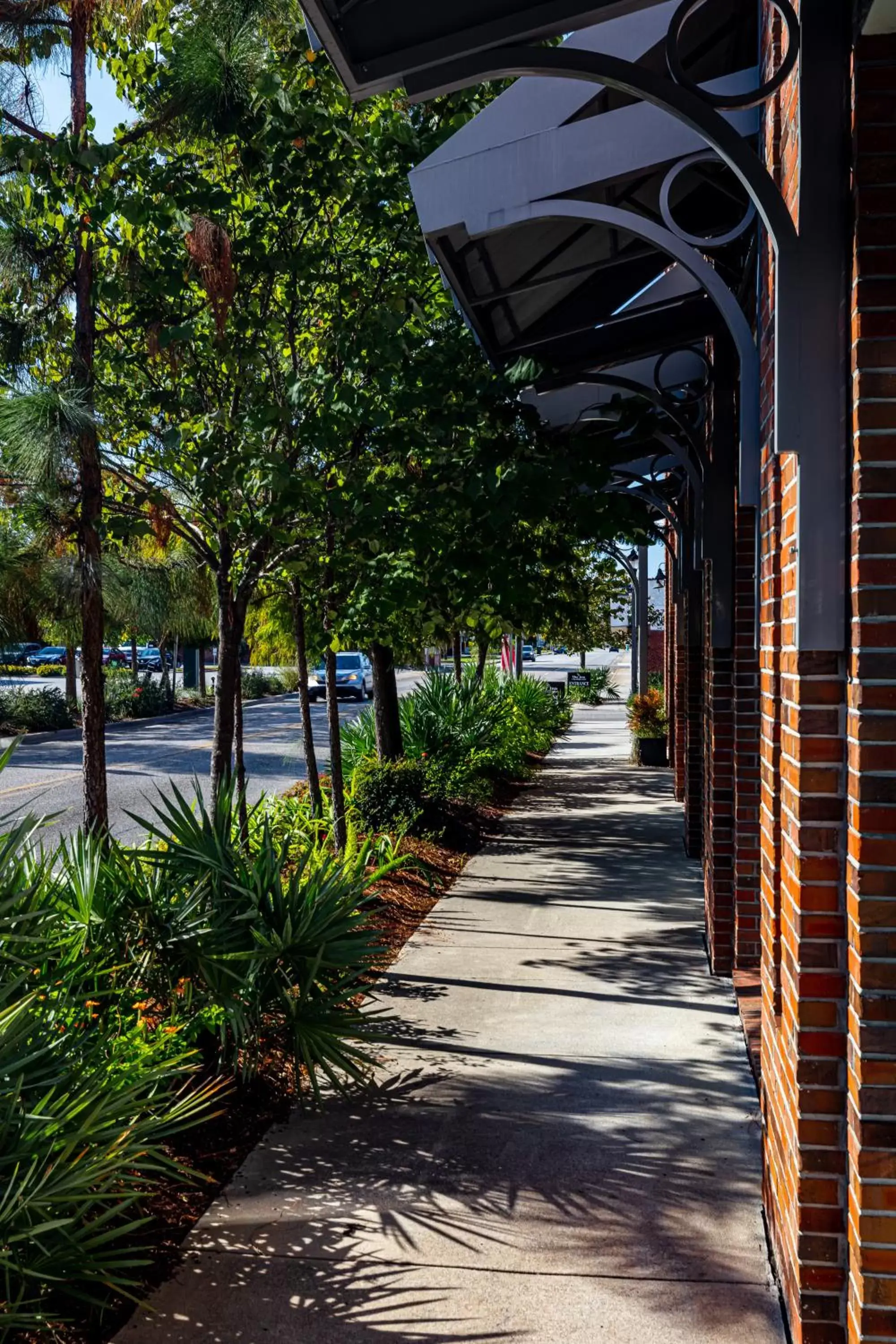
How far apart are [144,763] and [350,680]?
19996 mm

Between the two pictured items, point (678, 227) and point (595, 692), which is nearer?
point (678, 227)

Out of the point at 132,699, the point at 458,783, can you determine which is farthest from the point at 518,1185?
the point at 132,699

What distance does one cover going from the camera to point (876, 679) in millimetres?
2629

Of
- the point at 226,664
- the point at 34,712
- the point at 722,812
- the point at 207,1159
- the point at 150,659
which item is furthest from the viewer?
the point at 150,659

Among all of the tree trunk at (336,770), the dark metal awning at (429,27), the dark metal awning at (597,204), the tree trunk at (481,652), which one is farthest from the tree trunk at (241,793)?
the tree trunk at (481,652)

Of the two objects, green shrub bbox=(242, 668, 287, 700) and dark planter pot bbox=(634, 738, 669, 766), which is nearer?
dark planter pot bbox=(634, 738, 669, 766)

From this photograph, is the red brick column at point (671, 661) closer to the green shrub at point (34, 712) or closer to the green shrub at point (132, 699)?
the green shrub at point (34, 712)

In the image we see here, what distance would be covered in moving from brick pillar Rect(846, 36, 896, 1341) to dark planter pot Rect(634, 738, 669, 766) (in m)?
16.8

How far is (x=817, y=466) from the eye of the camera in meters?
2.76

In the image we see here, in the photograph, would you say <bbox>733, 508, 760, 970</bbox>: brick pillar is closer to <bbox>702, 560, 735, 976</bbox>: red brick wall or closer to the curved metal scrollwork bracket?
<bbox>702, 560, 735, 976</bbox>: red brick wall

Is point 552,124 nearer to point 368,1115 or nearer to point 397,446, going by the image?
point 397,446

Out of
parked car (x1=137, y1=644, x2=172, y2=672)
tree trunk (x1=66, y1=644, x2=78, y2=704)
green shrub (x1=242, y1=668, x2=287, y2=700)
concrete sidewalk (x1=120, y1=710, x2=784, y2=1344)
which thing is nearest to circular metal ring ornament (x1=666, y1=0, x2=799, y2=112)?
concrete sidewalk (x1=120, y1=710, x2=784, y2=1344)

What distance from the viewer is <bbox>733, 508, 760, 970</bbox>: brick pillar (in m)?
6.48

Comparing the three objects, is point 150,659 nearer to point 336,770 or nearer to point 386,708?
point 386,708
